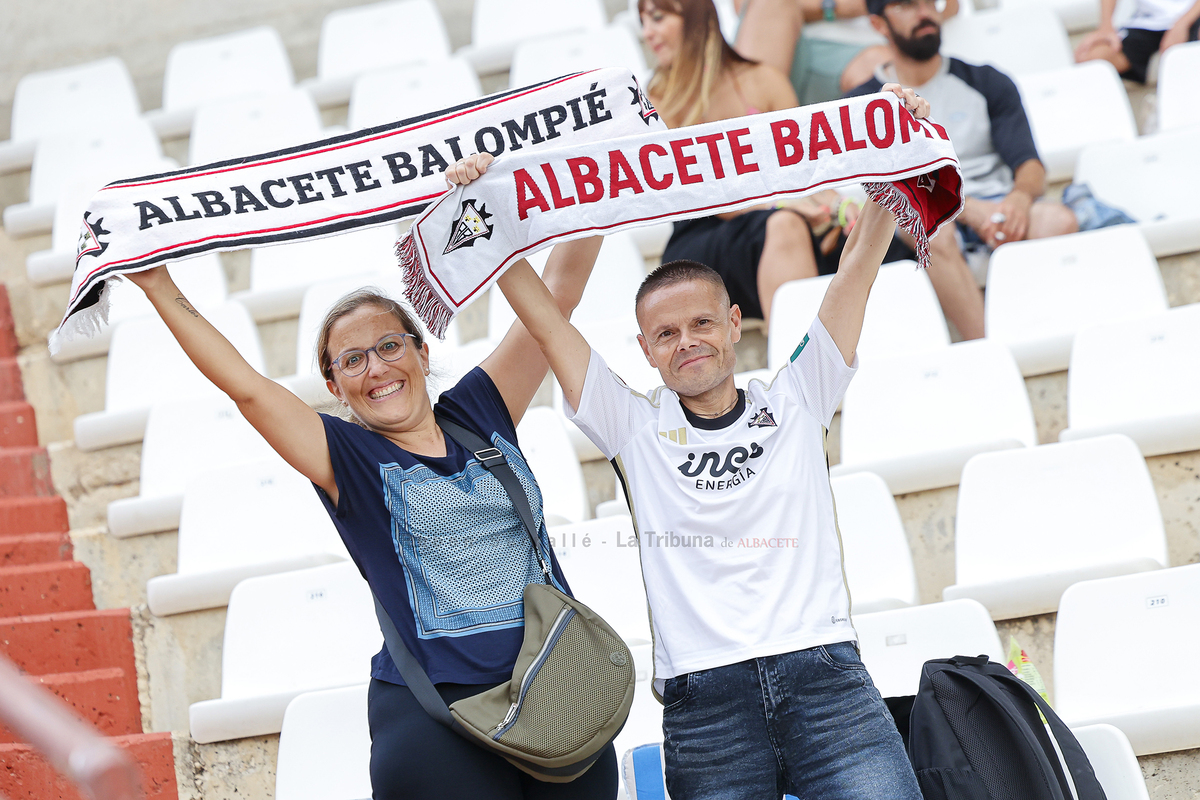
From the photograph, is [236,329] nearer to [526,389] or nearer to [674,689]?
[526,389]

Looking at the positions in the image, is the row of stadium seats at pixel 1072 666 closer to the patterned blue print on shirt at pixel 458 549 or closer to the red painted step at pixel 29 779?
the red painted step at pixel 29 779

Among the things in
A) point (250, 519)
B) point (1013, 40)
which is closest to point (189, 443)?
point (250, 519)

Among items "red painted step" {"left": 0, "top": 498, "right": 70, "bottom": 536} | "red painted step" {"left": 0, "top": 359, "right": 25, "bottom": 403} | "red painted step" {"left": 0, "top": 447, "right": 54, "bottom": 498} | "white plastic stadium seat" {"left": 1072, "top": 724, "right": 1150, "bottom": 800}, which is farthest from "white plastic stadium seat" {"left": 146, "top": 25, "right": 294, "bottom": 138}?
"white plastic stadium seat" {"left": 1072, "top": 724, "right": 1150, "bottom": 800}

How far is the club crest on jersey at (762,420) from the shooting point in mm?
1865

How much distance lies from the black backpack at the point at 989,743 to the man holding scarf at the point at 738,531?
22 centimetres

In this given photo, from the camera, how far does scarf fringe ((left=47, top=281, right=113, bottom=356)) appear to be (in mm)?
1904

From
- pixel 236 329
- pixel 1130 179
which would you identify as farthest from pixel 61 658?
pixel 1130 179

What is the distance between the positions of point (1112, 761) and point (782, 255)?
2.18 meters

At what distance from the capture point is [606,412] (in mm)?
1896

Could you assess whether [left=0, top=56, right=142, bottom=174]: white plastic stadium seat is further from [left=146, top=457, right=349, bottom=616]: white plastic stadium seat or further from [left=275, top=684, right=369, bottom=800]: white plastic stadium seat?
[left=275, top=684, right=369, bottom=800]: white plastic stadium seat

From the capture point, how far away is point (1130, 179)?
4004 millimetres

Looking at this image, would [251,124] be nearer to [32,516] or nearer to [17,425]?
[17,425]

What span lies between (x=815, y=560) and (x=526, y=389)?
0.59 metres

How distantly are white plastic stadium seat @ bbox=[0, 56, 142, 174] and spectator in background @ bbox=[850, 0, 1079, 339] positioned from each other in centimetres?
366
